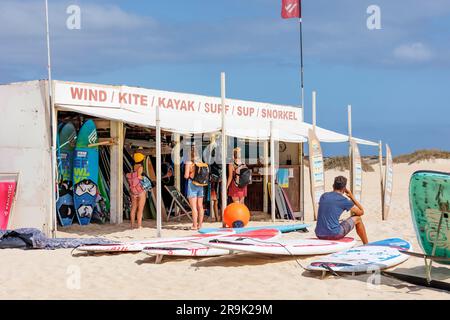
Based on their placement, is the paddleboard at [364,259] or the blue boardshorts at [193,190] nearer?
the paddleboard at [364,259]

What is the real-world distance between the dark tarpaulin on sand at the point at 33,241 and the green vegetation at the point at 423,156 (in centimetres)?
3046

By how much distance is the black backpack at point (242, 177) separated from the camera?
13617mm

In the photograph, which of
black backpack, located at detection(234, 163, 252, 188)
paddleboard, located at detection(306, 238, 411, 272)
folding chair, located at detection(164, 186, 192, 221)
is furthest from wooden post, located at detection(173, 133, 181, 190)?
paddleboard, located at detection(306, 238, 411, 272)

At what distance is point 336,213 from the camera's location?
9.11 m

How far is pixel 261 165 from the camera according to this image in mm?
16109

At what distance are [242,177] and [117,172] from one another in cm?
231

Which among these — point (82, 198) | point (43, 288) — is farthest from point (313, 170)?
point (43, 288)

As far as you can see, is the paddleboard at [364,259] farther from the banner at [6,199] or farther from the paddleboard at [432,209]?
the banner at [6,199]

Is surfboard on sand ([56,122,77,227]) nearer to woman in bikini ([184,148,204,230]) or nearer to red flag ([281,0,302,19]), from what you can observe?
woman in bikini ([184,148,204,230])

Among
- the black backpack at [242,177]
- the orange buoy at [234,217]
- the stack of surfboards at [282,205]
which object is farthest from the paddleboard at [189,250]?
the stack of surfboards at [282,205]

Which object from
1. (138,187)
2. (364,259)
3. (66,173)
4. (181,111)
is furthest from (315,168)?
(364,259)

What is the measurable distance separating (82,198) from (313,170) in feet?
14.1

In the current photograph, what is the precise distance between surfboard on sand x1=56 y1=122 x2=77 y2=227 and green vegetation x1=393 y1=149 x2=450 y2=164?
28220mm

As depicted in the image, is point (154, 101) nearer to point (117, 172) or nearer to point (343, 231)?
point (117, 172)
